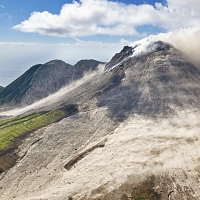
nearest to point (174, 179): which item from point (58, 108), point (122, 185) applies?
point (122, 185)

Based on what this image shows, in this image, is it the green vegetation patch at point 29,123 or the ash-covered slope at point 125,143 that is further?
the green vegetation patch at point 29,123

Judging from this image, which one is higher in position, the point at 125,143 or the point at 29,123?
the point at 29,123

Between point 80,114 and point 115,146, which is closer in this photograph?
point 115,146

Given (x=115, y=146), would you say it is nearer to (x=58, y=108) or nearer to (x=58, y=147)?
(x=58, y=147)

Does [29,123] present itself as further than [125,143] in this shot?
Yes
